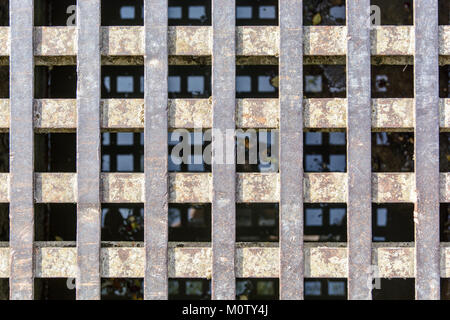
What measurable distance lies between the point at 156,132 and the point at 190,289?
2.62m

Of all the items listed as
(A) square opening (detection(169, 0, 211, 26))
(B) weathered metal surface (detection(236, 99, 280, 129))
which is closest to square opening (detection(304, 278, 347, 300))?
(B) weathered metal surface (detection(236, 99, 280, 129))

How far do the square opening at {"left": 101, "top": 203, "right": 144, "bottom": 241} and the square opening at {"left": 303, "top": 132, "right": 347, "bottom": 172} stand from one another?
2543 mm

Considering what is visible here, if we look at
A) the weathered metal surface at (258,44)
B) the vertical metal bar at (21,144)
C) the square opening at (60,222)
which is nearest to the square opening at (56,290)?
the square opening at (60,222)

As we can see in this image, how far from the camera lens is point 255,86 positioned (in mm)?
5023

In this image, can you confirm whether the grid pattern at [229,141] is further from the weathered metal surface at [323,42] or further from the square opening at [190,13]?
the square opening at [190,13]

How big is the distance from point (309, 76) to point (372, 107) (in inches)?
55.4

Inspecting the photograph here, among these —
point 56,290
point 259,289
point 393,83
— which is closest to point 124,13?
point 393,83

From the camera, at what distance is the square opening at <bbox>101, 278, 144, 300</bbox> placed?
16.7 ft

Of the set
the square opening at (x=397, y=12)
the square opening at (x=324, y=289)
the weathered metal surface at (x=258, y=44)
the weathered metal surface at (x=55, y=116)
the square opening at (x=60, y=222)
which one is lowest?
the square opening at (x=324, y=289)

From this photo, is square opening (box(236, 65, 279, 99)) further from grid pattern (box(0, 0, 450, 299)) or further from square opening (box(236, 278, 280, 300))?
square opening (box(236, 278, 280, 300))

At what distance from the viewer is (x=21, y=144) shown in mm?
3816

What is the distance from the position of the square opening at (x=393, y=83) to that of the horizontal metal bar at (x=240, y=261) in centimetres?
211

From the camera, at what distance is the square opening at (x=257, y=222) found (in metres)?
5.05

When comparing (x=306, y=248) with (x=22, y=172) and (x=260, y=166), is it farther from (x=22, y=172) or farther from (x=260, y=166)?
(x=22, y=172)
